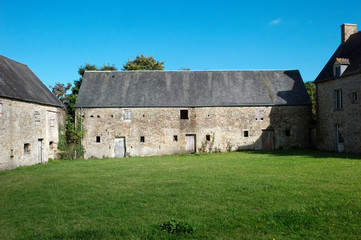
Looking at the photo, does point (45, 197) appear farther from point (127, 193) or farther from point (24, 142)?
point (24, 142)

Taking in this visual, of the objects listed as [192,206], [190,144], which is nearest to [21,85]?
[190,144]

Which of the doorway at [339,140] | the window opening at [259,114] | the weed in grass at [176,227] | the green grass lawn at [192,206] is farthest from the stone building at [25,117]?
the doorway at [339,140]

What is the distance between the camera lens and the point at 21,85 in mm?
19719

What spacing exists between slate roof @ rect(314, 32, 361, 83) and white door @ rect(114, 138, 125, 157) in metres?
16.1

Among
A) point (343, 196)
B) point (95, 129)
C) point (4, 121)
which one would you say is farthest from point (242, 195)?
point (95, 129)

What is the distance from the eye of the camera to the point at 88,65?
35406 millimetres

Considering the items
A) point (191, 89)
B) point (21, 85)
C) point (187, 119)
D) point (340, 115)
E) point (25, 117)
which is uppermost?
point (191, 89)

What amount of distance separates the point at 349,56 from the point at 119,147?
60.7ft

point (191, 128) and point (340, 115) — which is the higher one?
point (340, 115)

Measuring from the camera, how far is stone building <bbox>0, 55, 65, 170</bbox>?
1684 centimetres

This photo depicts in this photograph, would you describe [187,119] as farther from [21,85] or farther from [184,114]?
[21,85]

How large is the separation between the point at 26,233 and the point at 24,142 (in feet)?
45.2

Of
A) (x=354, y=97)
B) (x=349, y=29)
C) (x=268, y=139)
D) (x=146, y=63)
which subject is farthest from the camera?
(x=146, y=63)

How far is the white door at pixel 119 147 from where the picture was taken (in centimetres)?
2372
